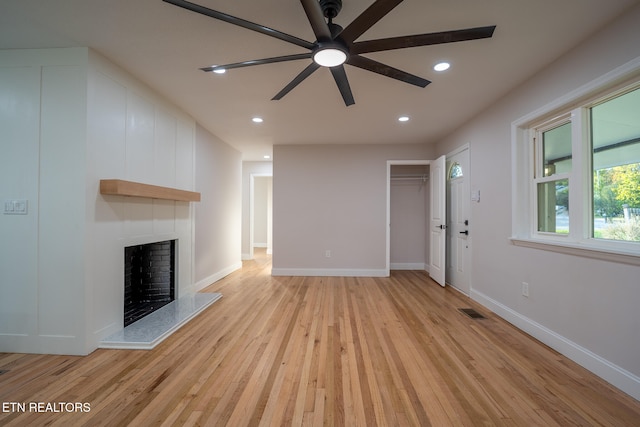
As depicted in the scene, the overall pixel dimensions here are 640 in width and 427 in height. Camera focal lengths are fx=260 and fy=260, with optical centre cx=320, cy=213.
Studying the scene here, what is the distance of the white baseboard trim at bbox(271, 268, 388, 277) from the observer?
493cm

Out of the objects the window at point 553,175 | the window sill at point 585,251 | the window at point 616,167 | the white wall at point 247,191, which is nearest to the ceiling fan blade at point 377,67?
the window at point 616,167

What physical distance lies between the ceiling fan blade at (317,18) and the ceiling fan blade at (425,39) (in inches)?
8.2

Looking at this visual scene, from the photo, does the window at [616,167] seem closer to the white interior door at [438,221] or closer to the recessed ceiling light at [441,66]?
the recessed ceiling light at [441,66]

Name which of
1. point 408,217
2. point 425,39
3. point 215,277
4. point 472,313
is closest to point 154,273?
point 215,277

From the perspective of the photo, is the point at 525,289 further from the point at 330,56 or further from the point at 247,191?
the point at 247,191

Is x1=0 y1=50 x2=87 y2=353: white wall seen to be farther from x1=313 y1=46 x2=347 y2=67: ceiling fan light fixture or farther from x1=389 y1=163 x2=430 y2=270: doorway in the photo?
x1=389 y1=163 x2=430 y2=270: doorway

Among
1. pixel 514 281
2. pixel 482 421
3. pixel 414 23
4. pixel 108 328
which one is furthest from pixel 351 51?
pixel 108 328

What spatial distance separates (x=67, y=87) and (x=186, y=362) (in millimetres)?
2517

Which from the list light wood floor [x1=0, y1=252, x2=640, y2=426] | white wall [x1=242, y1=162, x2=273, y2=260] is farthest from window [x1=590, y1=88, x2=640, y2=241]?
white wall [x1=242, y1=162, x2=273, y2=260]

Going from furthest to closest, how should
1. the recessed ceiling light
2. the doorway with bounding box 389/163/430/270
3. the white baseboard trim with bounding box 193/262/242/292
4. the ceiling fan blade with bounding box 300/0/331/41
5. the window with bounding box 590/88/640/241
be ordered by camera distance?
1. the doorway with bounding box 389/163/430/270
2. the white baseboard trim with bounding box 193/262/242/292
3. the recessed ceiling light
4. the window with bounding box 590/88/640/241
5. the ceiling fan blade with bounding box 300/0/331/41

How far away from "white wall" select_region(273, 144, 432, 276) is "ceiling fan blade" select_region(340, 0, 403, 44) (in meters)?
3.51

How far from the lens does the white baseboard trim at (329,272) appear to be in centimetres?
493

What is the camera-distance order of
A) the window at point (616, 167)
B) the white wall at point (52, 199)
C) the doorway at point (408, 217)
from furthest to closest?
the doorway at point (408, 217) < the white wall at point (52, 199) < the window at point (616, 167)

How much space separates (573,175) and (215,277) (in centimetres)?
482
